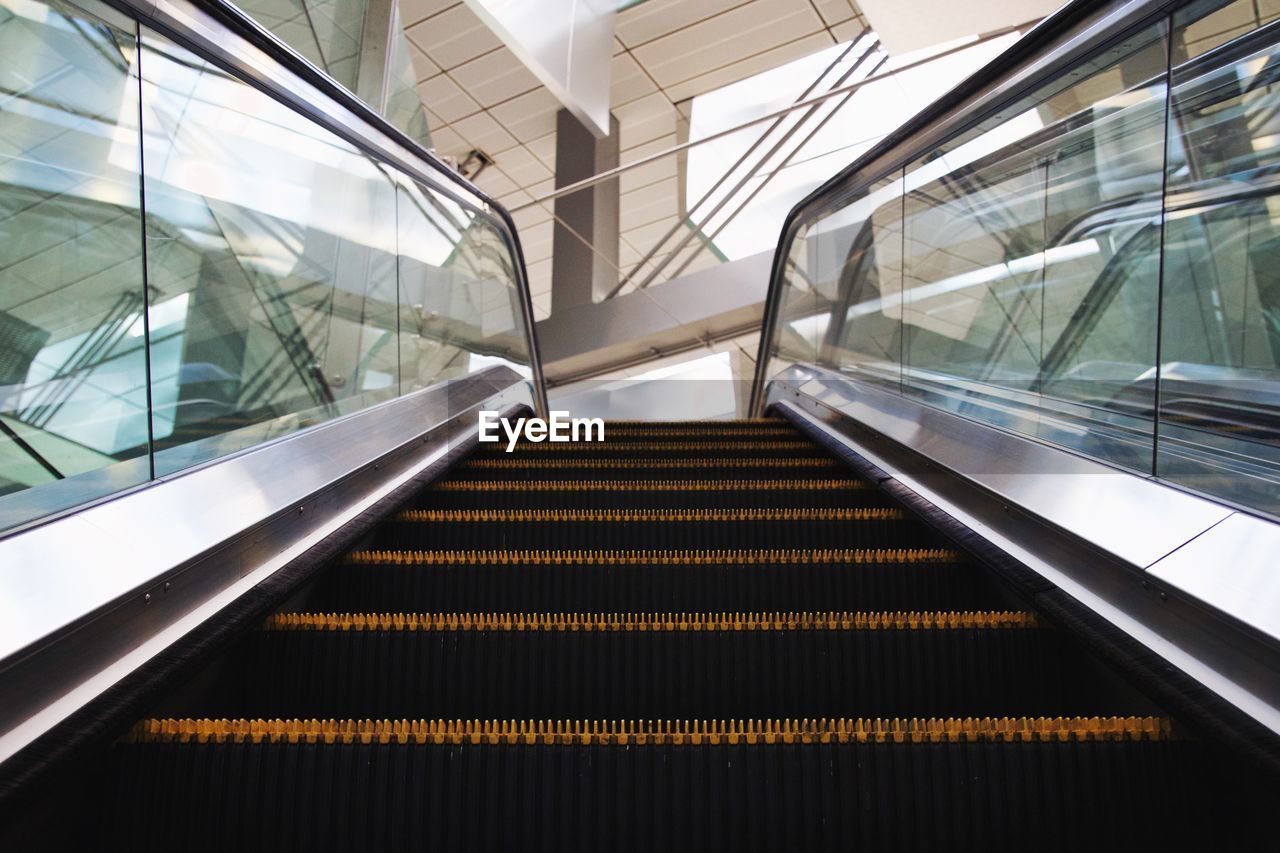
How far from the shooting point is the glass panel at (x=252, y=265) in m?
2.41

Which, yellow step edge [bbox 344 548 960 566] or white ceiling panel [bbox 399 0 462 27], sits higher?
white ceiling panel [bbox 399 0 462 27]

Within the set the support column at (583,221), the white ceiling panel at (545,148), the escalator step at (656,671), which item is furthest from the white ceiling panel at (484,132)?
the escalator step at (656,671)

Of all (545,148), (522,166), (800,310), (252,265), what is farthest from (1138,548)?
(522,166)

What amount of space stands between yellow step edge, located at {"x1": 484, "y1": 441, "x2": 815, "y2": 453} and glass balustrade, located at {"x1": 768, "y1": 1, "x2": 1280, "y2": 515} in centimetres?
95

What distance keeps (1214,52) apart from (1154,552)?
3.61 feet

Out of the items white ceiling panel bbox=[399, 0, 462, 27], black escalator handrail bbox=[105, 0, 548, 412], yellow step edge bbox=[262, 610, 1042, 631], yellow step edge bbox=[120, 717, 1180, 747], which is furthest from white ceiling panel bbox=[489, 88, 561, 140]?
yellow step edge bbox=[120, 717, 1180, 747]

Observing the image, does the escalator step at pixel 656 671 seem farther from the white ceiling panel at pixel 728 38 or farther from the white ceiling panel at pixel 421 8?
the white ceiling panel at pixel 728 38

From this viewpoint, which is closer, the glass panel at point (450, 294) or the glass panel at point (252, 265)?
the glass panel at point (252, 265)

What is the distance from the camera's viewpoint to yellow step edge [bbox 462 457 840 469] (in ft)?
14.3

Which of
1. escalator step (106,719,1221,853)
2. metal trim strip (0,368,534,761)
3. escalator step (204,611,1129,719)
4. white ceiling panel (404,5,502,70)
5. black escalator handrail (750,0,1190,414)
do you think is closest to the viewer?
metal trim strip (0,368,534,761)

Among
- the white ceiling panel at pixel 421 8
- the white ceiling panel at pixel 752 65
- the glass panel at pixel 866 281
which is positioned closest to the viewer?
the glass panel at pixel 866 281

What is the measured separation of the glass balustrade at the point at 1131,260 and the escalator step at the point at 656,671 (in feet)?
1.77

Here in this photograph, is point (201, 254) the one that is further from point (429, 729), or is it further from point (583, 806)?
point (583, 806)

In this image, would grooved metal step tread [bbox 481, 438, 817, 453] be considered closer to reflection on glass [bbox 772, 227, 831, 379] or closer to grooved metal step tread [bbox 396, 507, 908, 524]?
reflection on glass [bbox 772, 227, 831, 379]
